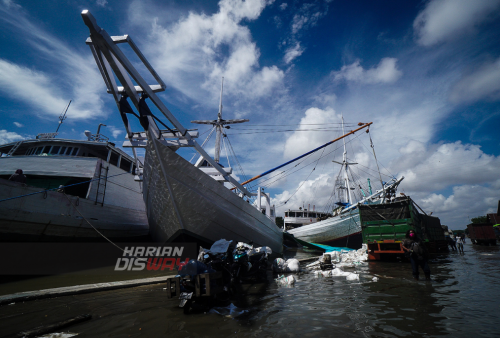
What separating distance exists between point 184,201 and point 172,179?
0.95 meters

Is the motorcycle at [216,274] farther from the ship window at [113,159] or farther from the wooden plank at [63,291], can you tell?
the ship window at [113,159]

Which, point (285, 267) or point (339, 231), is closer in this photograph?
point (285, 267)

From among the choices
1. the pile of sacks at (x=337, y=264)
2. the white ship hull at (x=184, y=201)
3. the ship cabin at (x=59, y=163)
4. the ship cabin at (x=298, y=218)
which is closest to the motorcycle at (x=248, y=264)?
the pile of sacks at (x=337, y=264)

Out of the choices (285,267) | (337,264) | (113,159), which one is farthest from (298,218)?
(113,159)

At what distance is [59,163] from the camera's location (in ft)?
36.4

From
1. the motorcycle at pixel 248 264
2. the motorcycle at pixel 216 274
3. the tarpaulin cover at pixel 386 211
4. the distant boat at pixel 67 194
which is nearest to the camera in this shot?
the motorcycle at pixel 216 274

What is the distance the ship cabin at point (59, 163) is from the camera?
10648 millimetres

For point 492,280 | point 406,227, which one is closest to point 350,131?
point 406,227

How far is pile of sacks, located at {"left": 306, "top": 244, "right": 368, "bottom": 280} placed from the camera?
6.91m

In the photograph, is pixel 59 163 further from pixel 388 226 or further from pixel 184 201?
pixel 388 226

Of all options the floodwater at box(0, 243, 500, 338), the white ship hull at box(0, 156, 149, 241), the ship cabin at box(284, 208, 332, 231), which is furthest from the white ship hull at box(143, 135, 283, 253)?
the ship cabin at box(284, 208, 332, 231)

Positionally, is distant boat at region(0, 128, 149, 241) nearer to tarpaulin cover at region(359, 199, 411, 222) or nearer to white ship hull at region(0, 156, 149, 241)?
white ship hull at region(0, 156, 149, 241)

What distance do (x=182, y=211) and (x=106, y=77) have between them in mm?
5133

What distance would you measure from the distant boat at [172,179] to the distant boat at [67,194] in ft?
6.74
